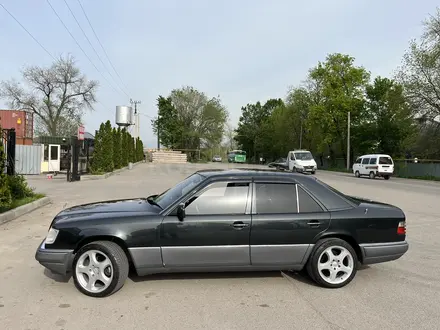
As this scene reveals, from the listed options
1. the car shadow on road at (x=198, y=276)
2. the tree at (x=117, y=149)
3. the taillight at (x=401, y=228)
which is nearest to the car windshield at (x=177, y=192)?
the car shadow on road at (x=198, y=276)

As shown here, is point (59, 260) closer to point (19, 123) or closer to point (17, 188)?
point (17, 188)

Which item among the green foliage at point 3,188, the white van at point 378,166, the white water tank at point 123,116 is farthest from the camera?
the white water tank at point 123,116

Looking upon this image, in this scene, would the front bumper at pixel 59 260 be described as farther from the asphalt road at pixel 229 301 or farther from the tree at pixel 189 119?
the tree at pixel 189 119

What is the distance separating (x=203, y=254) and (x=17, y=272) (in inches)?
111

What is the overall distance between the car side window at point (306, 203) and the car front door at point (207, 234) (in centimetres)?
69

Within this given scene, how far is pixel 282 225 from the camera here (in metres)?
4.64

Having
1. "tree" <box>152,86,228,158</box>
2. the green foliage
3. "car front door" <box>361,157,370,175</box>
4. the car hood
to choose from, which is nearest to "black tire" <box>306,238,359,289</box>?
the car hood

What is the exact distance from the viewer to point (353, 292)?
15.2ft

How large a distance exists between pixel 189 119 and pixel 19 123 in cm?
4459

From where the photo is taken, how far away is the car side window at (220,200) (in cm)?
462

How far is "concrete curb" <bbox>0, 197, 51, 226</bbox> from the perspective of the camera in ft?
28.3

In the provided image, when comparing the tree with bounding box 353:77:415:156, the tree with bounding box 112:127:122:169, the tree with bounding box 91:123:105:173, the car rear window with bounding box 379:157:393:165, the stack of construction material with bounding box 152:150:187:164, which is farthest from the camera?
the stack of construction material with bounding box 152:150:187:164

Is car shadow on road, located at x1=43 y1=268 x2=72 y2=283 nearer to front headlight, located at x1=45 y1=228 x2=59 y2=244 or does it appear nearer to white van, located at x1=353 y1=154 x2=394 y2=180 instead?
front headlight, located at x1=45 y1=228 x2=59 y2=244

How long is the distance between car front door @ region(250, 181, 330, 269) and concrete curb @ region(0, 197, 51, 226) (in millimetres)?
6600
